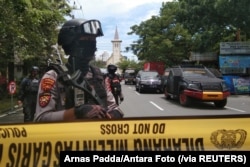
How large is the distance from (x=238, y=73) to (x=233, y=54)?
0.16m

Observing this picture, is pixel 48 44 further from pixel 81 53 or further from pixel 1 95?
pixel 1 95

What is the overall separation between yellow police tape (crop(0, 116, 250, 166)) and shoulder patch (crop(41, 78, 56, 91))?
0.21 meters

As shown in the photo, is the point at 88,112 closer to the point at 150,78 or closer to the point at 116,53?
the point at 116,53

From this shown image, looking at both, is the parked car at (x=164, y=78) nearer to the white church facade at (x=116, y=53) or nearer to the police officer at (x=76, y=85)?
the white church facade at (x=116, y=53)

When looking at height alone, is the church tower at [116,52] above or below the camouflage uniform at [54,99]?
above

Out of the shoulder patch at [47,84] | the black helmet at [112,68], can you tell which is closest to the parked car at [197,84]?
the black helmet at [112,68]

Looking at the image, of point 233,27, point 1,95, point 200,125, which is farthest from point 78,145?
point 1,95

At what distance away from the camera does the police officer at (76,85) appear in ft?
7.91

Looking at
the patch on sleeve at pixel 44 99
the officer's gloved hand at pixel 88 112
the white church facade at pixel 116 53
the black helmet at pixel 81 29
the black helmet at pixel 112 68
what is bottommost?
the officer's gloved hand at pixel 88 112

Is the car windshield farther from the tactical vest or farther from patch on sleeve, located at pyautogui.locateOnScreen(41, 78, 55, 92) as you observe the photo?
patch on sleeve, located at pyautogui.locateOnScreen(41, 78, 55, 92)

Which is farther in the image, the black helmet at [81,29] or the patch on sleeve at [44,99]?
the black helmet at [81,29]

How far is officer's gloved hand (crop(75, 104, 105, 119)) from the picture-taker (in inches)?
93.2

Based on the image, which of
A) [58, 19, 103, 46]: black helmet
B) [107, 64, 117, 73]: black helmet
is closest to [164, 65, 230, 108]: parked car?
[107, 64, 117, 73]: black helmet

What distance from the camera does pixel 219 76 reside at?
2.86m
